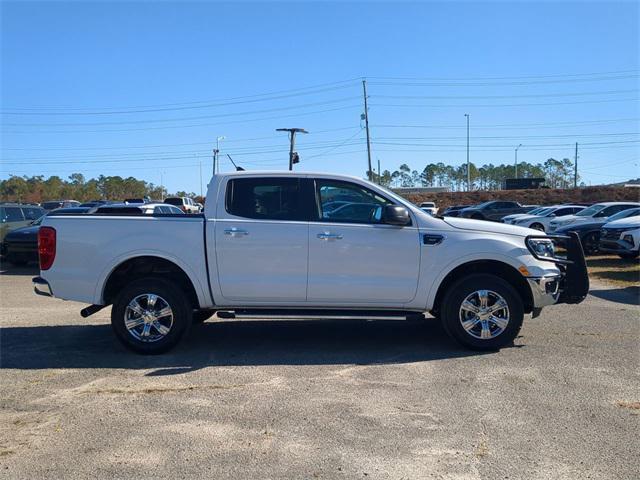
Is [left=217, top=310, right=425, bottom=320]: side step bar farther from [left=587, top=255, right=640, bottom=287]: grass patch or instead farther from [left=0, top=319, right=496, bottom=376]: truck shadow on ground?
[left=587, top=255, right=640, bottom=287]: grass patch

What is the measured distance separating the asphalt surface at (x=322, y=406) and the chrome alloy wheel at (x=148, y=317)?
27 cm

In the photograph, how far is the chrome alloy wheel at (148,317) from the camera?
606 cm

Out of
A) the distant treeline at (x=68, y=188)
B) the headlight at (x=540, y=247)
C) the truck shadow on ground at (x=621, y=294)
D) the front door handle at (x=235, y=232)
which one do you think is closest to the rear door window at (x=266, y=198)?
the front door handle at (x=235, y=232)

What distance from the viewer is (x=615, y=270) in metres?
13.8

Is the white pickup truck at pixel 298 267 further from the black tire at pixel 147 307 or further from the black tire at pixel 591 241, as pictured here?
the black tire at pixel 591 241

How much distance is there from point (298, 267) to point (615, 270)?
35.7 ft

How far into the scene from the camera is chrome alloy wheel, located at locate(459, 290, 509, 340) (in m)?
6.04

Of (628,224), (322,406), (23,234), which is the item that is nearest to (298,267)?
(322,406)

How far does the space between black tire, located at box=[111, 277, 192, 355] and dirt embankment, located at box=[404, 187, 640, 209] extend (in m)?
54.9

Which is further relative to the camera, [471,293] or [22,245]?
[22,245]

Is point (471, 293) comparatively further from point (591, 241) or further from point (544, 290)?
point (591, 241)

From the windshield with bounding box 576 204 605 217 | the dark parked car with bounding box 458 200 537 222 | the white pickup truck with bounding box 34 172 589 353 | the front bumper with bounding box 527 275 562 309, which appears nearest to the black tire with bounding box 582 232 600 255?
the windshield with bounding box 576 204 605 217

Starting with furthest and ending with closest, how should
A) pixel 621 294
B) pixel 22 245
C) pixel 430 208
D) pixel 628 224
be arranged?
1. pixel 430 208
2. pixel 22 245
3. pixel 628 224
4. pixel 621 294

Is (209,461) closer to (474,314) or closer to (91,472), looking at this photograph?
(91,472)
